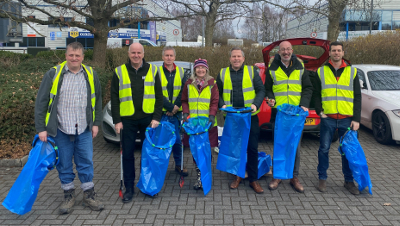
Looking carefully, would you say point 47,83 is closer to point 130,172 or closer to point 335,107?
point 130,172

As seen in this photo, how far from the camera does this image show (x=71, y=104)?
3.37m

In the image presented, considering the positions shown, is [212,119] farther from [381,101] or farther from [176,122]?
[381,101]

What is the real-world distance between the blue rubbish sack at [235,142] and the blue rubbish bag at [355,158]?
1218mm

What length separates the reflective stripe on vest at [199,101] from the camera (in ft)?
12.9

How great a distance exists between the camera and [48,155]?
3262mm

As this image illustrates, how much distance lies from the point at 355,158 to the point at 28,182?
366cm

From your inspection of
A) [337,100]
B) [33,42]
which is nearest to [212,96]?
[337,100]

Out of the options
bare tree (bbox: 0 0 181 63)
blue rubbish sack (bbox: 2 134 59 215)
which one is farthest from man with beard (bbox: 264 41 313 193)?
bare tree (bbox: 0 0 181 63)

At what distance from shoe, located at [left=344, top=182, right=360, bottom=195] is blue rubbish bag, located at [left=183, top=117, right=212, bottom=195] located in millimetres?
1768

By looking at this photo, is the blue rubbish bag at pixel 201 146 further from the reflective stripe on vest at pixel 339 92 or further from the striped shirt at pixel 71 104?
the reflective stripe on vest at pixel 339 92

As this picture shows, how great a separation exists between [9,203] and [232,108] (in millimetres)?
2619

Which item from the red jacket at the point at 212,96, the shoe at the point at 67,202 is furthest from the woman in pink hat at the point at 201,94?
the shoe at the point at 67,202

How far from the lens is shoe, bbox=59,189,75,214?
341 centimetres

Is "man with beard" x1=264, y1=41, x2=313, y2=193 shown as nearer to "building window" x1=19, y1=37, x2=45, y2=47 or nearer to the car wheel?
the car wheel
